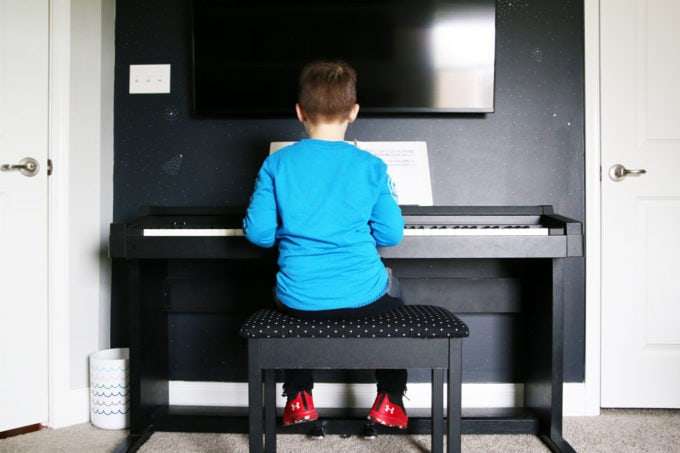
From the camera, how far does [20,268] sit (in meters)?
2.13

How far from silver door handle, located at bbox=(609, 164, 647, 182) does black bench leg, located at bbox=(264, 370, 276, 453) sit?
1.56m

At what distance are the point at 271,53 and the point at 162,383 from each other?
1349mm

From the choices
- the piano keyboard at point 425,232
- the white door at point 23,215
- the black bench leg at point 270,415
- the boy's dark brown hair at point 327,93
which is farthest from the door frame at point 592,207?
the white door at point 23,215

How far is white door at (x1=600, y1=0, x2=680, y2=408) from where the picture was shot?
7.89 feet

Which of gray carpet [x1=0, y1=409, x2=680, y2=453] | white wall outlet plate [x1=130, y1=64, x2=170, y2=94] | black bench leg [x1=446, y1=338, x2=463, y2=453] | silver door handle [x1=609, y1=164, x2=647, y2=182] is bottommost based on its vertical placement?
gray carpet [x1=0, y1=409, x2=680, y2=453]

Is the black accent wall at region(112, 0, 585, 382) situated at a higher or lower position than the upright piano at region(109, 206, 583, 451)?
higher

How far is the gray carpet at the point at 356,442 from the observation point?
2.03m

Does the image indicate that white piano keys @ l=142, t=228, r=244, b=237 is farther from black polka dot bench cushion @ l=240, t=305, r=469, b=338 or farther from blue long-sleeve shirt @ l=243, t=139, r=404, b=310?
black polka dot bench cushion @ l=240, t=305, r=469, b=338

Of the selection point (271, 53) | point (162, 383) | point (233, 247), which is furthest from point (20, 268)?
point (271, 53)

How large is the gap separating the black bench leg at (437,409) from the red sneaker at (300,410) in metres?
0.36

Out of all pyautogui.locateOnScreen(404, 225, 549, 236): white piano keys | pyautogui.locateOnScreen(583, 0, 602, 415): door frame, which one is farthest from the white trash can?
pyautogui.locateOnScreen(583, 0, 602, 415): door frame

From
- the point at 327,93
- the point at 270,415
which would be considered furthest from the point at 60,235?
the point at 327,93

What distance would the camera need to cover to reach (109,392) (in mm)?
2221

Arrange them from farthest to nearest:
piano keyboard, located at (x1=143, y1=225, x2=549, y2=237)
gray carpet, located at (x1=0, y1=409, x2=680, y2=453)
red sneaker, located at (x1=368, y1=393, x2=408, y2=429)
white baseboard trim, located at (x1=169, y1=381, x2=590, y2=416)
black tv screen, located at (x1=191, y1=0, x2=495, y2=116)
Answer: white baseboard trim, located at (x1=169, y1=381, x2=590, y2=416) → black tv screen, located at (x1=191, y1=0, x2=495, y2=116) → gray carpet, located at (x1=0, y1=409, x2=680, y2=453) → piano keyboard, located at (x1=143, y1=225, x2=549, y2=237) → red sneaker, located at (x1=368, y1=393, x2=408, y2=429)
